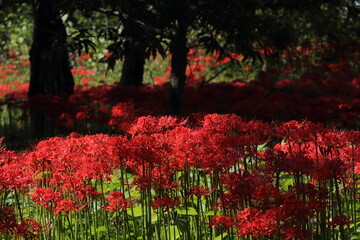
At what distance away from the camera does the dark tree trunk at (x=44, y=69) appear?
33.7ft

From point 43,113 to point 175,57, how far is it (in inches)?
153

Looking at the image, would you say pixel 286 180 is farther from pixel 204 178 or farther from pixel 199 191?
pixel 199 191

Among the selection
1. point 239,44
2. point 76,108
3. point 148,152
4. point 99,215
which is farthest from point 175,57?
point 148,152

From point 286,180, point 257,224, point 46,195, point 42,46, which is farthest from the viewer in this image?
point 42,46

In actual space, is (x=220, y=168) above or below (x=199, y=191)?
above

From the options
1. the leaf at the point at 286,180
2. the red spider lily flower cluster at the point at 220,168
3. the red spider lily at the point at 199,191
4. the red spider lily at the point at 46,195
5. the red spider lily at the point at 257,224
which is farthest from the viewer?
the leaf at the point at 286,180

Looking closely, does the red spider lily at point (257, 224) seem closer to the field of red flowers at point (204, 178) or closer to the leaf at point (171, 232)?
the field of red flowers at point (204, 178)

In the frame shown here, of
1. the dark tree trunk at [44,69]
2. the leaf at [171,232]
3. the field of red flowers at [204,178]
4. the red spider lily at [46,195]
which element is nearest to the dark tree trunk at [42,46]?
the dark tree trunk at [44,69]

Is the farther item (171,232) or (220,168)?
(171,232)

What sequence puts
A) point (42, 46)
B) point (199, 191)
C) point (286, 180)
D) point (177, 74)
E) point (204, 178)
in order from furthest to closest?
point (42, 46), point (177, 74), point (286, 180), point (204, 178), point (199, 191)

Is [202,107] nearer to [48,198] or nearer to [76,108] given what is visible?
[76,108]

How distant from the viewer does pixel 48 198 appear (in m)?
3.33

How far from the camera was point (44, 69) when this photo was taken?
12.5 meters

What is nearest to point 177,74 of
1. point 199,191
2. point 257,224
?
point 199,191
